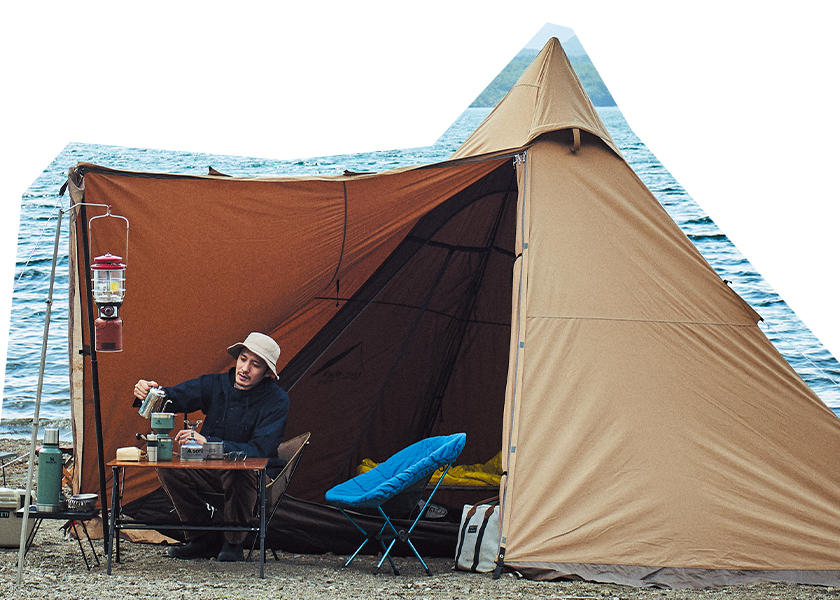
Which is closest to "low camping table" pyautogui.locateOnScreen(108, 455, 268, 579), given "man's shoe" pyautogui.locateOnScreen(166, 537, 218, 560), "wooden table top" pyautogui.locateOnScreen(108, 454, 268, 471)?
"wooden table top" pyautogui.locateOnScreen(108, 454, 268, 471)

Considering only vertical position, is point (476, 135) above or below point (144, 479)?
above

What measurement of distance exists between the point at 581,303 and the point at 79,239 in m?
2.13

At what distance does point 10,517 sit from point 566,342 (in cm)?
242

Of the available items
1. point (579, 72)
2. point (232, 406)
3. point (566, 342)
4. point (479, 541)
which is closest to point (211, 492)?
point (232, 406)

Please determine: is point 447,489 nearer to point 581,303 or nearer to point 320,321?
point 320,321

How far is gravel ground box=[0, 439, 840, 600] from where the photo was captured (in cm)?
274

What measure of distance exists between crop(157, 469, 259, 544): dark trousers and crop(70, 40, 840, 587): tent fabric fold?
0.53 meters

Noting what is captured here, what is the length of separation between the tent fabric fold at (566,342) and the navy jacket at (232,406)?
368 mm

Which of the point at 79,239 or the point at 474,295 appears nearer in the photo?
the point at 79,239

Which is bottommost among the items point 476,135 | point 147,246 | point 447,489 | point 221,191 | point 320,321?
point 447,489

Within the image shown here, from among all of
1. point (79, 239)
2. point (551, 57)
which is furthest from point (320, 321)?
point (551, 57)

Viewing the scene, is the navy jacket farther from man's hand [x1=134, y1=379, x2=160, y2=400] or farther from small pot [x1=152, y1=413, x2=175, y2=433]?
small pot [x1=152, y1=413, x2=175, y2=433]

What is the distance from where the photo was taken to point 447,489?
4.27 meters

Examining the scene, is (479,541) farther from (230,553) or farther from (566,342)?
(230,553)
